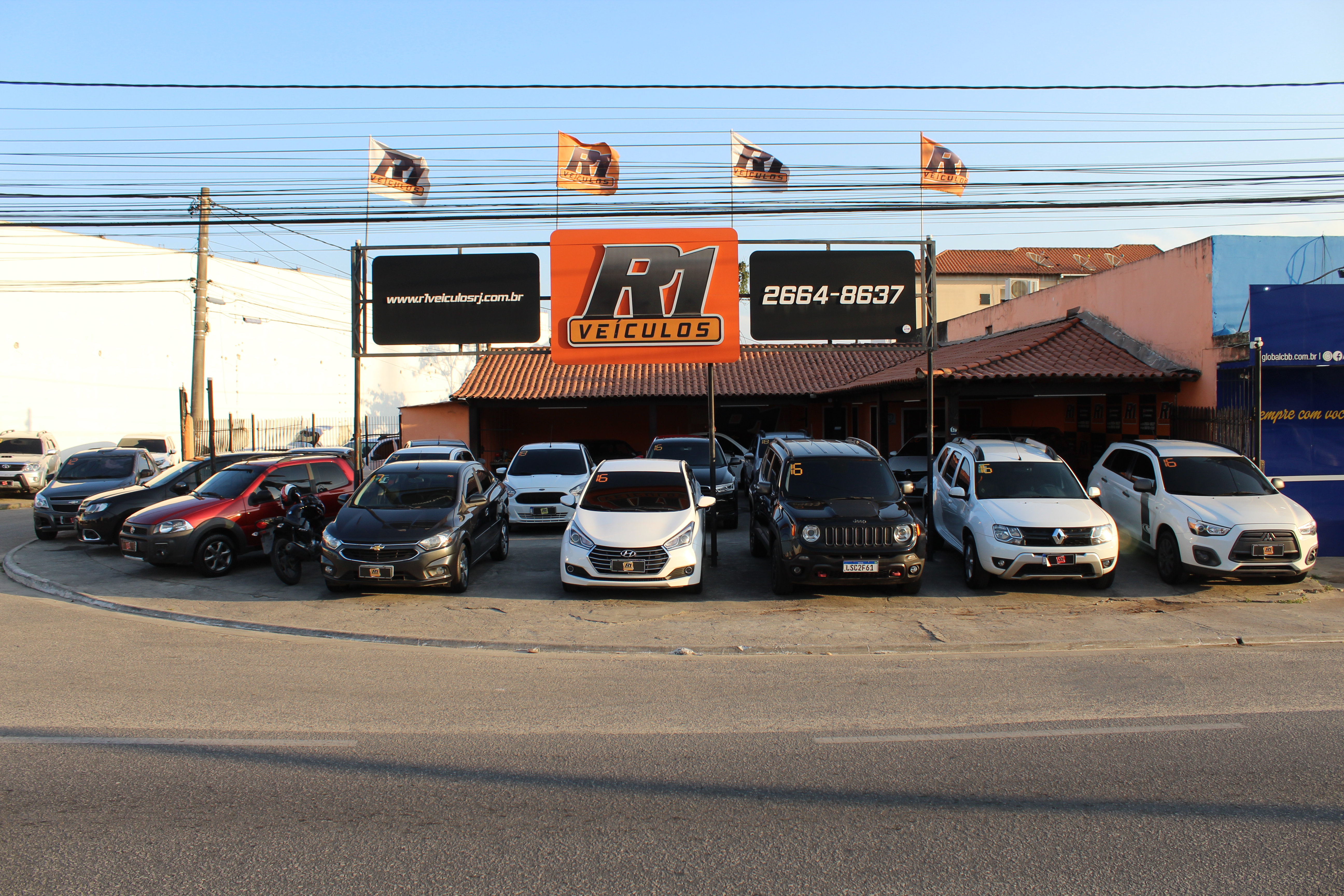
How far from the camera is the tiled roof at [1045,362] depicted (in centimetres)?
1639

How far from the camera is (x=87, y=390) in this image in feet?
109

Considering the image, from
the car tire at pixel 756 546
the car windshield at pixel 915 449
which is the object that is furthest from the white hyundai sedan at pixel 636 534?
the car windshield at pixel 915 449

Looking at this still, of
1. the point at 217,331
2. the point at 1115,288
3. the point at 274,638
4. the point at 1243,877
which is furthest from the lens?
the point at 217,331

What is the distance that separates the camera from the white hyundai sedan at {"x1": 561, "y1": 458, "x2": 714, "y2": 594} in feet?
33.7

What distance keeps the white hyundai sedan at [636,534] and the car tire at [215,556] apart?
16.6 ft

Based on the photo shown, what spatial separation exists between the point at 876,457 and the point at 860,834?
27.4ft

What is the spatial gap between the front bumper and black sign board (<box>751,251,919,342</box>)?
6508 mm

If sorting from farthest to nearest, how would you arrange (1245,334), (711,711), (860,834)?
1. (1245,334)
2. (711,711)
3. (860,834)

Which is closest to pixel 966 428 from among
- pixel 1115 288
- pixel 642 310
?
pixel 1115 288

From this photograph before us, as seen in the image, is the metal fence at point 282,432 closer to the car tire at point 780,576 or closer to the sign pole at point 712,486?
the sign pole at point 712,486

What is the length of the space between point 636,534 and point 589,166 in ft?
33.9

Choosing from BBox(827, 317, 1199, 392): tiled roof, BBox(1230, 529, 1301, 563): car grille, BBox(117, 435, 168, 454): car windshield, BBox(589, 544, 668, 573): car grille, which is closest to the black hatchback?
BBox(589, 544, 668, 573): car grille

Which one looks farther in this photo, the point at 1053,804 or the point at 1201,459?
the point at 1201,459

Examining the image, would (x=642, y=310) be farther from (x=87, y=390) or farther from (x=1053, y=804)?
(x=87, y=390)
